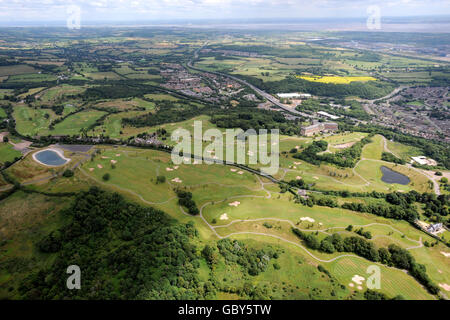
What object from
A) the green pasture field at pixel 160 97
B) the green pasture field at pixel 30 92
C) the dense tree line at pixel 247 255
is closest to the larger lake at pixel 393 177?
the dense tree line at pixel 247 255

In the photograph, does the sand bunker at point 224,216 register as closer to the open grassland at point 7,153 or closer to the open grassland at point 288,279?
the open grassland at point 288,279

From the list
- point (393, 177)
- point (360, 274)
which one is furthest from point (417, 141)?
point (360, 274)

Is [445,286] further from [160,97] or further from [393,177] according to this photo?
[160,97]

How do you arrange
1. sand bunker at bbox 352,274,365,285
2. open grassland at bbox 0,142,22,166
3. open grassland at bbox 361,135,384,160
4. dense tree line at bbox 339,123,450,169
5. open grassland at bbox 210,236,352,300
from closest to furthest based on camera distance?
1. open grassland at bbox 210,236,352,300
2. sand bunker at bbox 352,274,365,285
3. open grassland at bbox 0,142,22,166
4. open grassland at bbox 361,135,384,160
5. dense tree line at bbox 339,123,450,169

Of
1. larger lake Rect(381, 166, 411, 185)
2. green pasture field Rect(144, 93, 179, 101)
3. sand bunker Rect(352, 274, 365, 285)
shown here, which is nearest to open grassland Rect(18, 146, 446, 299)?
sand bunker Rect(352, 274, 365, 285)

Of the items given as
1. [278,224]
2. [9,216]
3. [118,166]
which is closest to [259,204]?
[278,224]

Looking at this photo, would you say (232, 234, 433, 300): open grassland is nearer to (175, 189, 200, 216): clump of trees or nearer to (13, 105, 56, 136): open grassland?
(175, 189, 200, 216): clump of trees
